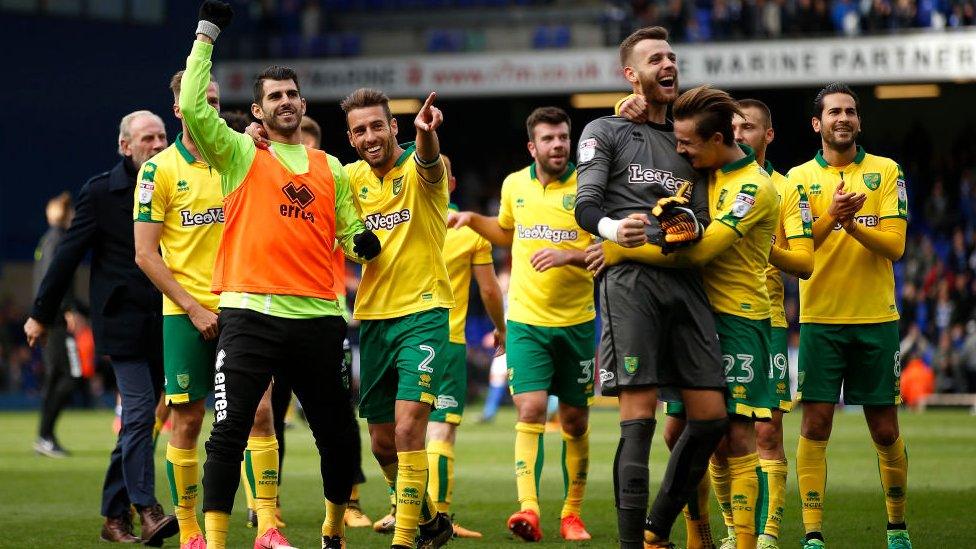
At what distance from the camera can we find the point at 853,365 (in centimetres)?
802

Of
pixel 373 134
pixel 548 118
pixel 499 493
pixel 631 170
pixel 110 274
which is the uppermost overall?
pixel 548 118

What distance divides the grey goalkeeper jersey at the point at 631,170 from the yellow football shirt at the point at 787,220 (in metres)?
0.63

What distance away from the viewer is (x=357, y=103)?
7664mm

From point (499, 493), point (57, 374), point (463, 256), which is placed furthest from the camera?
point (57, 374)

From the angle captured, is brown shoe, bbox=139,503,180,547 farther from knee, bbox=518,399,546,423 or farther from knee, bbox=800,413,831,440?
knee, bbox=800,413,831,440

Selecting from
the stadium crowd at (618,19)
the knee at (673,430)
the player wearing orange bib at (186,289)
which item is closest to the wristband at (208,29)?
the player wearing orange bib at (186,289)

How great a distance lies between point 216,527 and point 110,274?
2.52m

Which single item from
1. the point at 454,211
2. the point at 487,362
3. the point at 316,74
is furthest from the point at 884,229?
the point at 316,74

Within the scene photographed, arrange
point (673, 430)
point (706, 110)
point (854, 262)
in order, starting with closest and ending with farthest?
point (706, 110) < point (673, 430) < point (854, 262)

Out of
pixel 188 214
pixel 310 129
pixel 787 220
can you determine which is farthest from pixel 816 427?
pixel 310 129

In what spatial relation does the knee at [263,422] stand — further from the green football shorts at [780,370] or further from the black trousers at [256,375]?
the green football shorts at [780,370]

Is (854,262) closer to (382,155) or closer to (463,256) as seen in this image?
(382,155)

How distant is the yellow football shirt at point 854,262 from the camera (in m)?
7.98

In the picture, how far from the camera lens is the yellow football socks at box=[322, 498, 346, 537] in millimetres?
7172
